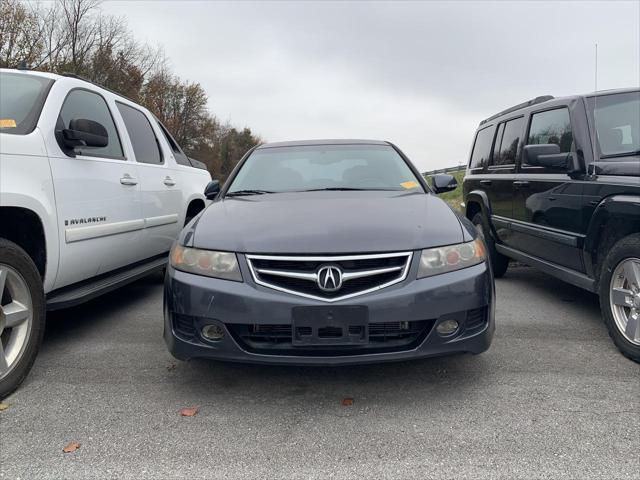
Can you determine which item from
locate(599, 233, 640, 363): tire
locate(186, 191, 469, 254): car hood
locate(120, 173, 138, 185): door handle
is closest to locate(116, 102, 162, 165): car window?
locate(120, 173, 138, 185): door handle

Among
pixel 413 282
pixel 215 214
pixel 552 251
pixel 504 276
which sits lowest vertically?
pixel 504 276

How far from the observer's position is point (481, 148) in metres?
6.32

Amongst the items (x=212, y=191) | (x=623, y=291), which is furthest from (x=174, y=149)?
(x=623, y=291)

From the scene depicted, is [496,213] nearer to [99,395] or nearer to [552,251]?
[552,251]

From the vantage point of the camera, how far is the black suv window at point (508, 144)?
17.3 feet

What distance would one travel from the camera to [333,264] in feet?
8.23

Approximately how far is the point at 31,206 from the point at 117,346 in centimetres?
117

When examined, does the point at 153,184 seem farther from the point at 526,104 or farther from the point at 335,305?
the point at 526,104

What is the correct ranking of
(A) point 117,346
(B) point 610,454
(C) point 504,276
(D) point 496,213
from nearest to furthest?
1. (B) point 610,454
2. (A) point 117,346
3. (D) point 496,213
4. (C) point 504,276

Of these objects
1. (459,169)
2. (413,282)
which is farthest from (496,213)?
(459,169)

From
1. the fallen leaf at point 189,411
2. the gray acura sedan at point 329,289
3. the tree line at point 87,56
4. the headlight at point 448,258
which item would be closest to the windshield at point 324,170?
the gray acura sedan at point 329,289

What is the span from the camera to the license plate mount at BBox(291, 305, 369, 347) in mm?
2412

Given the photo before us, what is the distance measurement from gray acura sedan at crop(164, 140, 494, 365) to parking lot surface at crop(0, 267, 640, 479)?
0.99 ft

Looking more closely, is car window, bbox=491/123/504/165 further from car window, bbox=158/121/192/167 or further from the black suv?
car window, bbox=158/121/192/167
